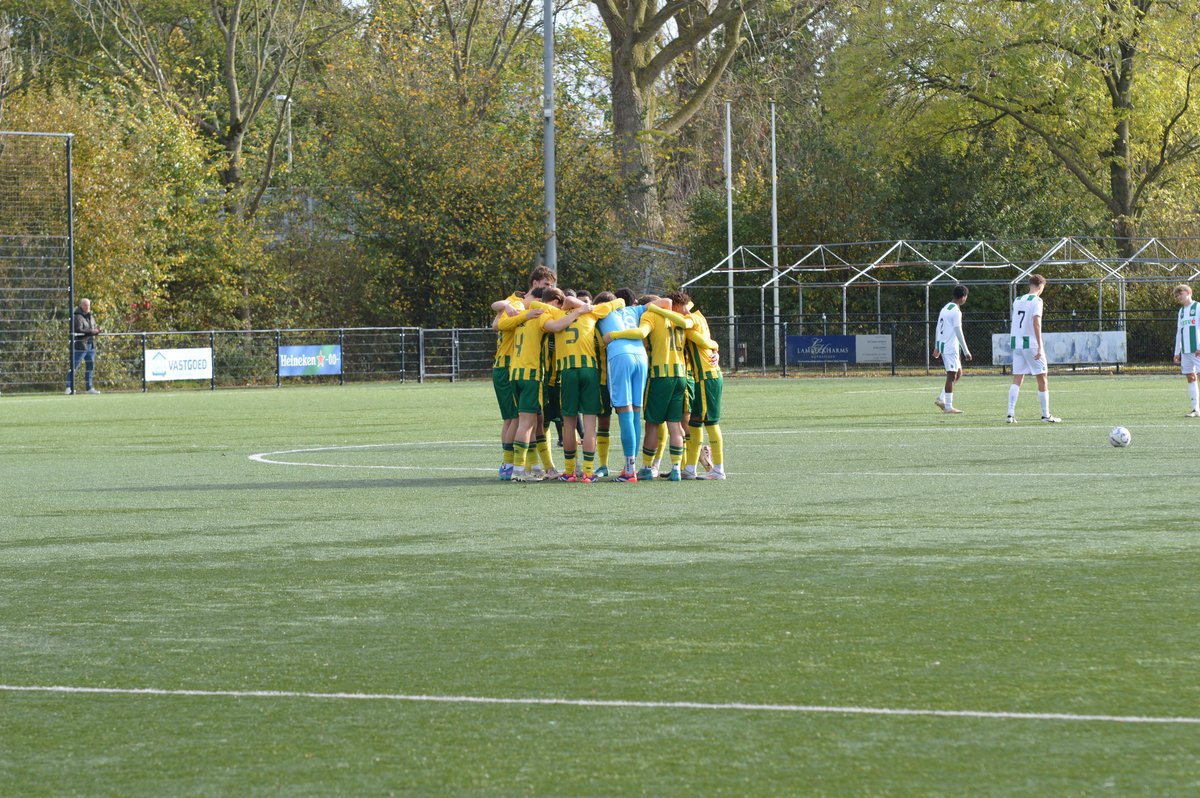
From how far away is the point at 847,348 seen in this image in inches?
1813

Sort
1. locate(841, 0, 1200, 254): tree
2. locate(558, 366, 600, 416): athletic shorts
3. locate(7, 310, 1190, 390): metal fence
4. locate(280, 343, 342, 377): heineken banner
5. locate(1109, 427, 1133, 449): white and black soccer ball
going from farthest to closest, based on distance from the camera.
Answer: locate(841, 0, 1200, 254): tree < locate(280, 343, 342, 377): heineken banner < locate(7, 310, 1190, 390): metal fence < locate(1109, 427, 1133, 449): white and black soccer ball < locate(558, 366, 600, 416): athletic shorts

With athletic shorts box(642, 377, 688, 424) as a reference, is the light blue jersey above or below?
above

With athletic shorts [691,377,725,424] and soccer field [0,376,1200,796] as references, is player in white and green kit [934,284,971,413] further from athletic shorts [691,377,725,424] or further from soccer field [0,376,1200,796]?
athletic shorts [691,377,725,424]

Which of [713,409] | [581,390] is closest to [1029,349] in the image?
[713,409]

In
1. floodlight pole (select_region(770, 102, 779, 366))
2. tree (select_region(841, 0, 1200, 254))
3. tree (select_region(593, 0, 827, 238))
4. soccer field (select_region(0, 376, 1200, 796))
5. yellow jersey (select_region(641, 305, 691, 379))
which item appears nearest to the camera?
soccer field (select_region(0, 376, 1200, 796))

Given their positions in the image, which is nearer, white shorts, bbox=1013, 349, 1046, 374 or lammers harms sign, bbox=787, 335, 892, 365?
white shorts, bbox=1013, 349, 1046, 374

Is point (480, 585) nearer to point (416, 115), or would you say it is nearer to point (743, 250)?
point (416, 115)

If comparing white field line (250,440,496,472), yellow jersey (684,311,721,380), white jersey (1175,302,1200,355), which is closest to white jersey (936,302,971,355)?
white jersey (1175,302,1200,355)

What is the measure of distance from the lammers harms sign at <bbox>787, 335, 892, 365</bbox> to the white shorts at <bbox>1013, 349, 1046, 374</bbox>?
22.2 metres

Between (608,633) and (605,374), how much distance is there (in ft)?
26.0

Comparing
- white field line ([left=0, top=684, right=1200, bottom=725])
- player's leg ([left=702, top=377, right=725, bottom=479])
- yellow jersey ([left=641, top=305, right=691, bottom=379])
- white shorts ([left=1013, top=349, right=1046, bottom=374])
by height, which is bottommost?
white field line ([left=0, top=684, right=1200, bottom=725])

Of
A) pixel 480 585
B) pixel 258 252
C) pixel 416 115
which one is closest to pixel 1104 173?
pixel 416 115

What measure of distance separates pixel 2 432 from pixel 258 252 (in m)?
24.1

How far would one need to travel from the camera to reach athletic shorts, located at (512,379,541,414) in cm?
1501
